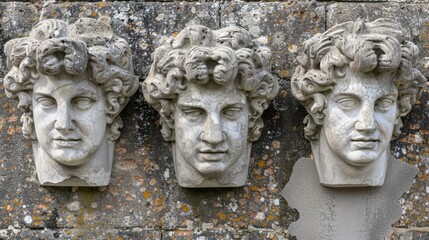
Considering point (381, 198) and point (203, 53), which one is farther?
point (381, 198)

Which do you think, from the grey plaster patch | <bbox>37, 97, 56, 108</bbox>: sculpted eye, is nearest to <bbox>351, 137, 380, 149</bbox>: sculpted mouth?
the grey plaster patch

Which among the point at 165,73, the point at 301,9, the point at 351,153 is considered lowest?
the point at 351,153

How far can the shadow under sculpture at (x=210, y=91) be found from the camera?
359 centimetres

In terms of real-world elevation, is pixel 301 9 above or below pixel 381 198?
above

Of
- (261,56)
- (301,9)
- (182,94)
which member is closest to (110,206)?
(182,94)

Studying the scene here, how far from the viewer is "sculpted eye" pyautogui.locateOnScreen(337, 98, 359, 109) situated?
3689 millimetres

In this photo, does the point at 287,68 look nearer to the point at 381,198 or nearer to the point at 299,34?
the point at 299,34

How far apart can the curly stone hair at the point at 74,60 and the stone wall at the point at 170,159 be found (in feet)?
0.43

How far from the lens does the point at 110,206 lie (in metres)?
3.87

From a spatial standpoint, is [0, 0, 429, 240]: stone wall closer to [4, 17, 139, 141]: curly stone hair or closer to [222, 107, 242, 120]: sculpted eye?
[4, 17, 139, 141]: curly stone hair

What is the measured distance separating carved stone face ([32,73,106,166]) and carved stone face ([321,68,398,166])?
0.89m

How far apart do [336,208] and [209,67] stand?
79 centimetres

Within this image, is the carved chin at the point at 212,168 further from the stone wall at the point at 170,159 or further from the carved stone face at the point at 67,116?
the carved stone face at the point at 67,116

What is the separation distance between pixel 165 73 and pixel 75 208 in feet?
2.15
